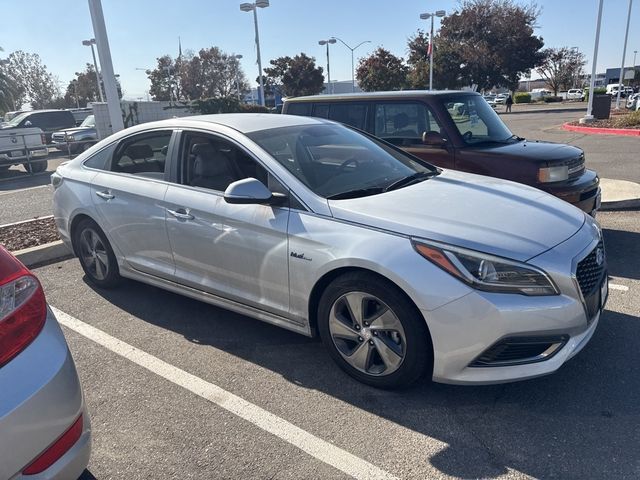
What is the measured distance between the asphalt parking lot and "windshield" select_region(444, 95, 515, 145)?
104 inches

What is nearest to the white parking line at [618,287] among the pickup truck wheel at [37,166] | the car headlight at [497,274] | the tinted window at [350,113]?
the car headlight at [497,274]

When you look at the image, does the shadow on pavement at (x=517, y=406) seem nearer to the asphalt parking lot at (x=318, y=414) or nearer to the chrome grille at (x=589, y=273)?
the asphalt parking lot at (x=318, y=414)

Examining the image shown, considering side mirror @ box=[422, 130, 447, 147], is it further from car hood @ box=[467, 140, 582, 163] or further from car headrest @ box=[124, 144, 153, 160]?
car headrest @ box=[124, 144, 153, 160]

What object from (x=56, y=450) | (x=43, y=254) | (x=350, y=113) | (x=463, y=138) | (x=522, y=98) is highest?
(x=350, y=113)

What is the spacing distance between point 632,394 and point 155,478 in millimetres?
2663

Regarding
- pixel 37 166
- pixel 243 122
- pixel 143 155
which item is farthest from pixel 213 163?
pixel 37 166

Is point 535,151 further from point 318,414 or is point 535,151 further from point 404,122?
point 318,414

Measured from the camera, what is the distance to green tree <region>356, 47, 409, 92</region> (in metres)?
52.4

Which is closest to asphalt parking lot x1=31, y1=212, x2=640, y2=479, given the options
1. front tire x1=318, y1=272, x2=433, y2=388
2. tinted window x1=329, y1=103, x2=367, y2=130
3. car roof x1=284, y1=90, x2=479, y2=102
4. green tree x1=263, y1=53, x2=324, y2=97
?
front tire x1=318, y1=272, x2=433, y2=388

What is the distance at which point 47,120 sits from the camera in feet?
76.3

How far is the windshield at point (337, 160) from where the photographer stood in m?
3.48

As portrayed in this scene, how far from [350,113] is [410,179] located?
3.05 metres

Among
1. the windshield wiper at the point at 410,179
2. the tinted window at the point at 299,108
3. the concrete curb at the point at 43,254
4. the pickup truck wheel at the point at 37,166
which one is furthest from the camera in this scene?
the pickup truck wheel at the point at 37,166

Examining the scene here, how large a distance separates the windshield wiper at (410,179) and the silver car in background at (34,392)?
7.38ft
